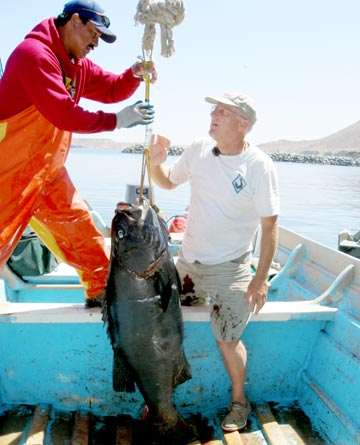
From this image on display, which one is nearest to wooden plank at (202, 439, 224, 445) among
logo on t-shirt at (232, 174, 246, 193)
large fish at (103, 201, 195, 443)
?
large fish at (103, 201, 195, 443)

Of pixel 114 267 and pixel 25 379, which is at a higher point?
pixel 114 267

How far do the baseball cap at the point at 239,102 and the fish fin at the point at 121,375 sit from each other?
192cm

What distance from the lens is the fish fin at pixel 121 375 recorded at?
10.4 ft

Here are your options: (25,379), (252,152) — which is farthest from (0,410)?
(252,152)

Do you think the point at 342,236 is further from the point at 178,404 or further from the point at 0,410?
the point at 0,410

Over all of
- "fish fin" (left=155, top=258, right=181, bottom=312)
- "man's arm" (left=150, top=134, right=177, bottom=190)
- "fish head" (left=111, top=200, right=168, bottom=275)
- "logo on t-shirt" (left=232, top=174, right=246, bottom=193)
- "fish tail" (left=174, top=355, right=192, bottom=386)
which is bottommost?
"fish tail" (left=174, top=355, right=192, bottom=386)

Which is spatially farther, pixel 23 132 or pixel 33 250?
pixel 33 250

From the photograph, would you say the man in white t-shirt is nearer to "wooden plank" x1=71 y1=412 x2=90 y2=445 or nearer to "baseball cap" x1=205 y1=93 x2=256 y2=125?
"baseball cap" x1=205 y1=93 x2=256 y2=125

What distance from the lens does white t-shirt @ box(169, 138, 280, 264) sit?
11.3 ft

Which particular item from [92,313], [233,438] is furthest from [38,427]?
[233,438]

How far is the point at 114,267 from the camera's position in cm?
310

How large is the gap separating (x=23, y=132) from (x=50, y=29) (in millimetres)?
736

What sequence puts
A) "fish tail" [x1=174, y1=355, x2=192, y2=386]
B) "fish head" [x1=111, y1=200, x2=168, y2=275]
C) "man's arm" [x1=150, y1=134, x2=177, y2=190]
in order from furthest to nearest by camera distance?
"man's arm" [x1=150, y1=134, x2=177, y2=190] → "fish tail" [x1=174, y1=355, x2=192, y2=386] → "fish head" [x1=111, y1=200, x2=168, y2=275]

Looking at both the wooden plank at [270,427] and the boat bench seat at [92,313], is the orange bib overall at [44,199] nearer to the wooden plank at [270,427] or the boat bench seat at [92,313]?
the boat bench seat at [92,313]
